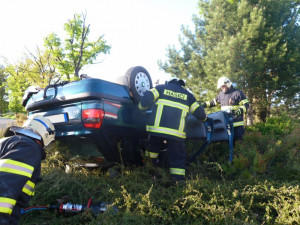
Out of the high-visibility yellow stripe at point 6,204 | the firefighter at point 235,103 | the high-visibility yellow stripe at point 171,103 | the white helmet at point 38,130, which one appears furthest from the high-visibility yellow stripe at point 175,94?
the high-visibility yellow stripe at point 6,204

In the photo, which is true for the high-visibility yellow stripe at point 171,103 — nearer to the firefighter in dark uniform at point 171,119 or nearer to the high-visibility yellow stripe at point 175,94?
the firefighter in dark uniform at point 171,119

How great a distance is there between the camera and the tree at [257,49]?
8516 millimetres

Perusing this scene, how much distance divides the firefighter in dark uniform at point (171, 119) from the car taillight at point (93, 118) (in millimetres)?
633

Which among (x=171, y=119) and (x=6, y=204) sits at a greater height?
(x=171, y=119)

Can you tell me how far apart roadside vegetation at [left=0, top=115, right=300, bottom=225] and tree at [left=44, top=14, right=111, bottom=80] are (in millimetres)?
11091

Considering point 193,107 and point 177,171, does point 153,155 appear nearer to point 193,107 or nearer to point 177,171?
point 177,171

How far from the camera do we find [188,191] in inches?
110

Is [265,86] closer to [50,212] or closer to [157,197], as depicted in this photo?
[157,197]

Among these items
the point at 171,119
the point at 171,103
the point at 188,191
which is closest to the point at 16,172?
the point at 188,191

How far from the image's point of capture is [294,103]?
998 cm

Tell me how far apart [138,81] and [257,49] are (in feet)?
22.0

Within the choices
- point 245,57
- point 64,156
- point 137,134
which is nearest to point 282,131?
point 245,57

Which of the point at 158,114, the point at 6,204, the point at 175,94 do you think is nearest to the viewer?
the point at 6,204

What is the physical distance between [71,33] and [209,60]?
28.6 ft
